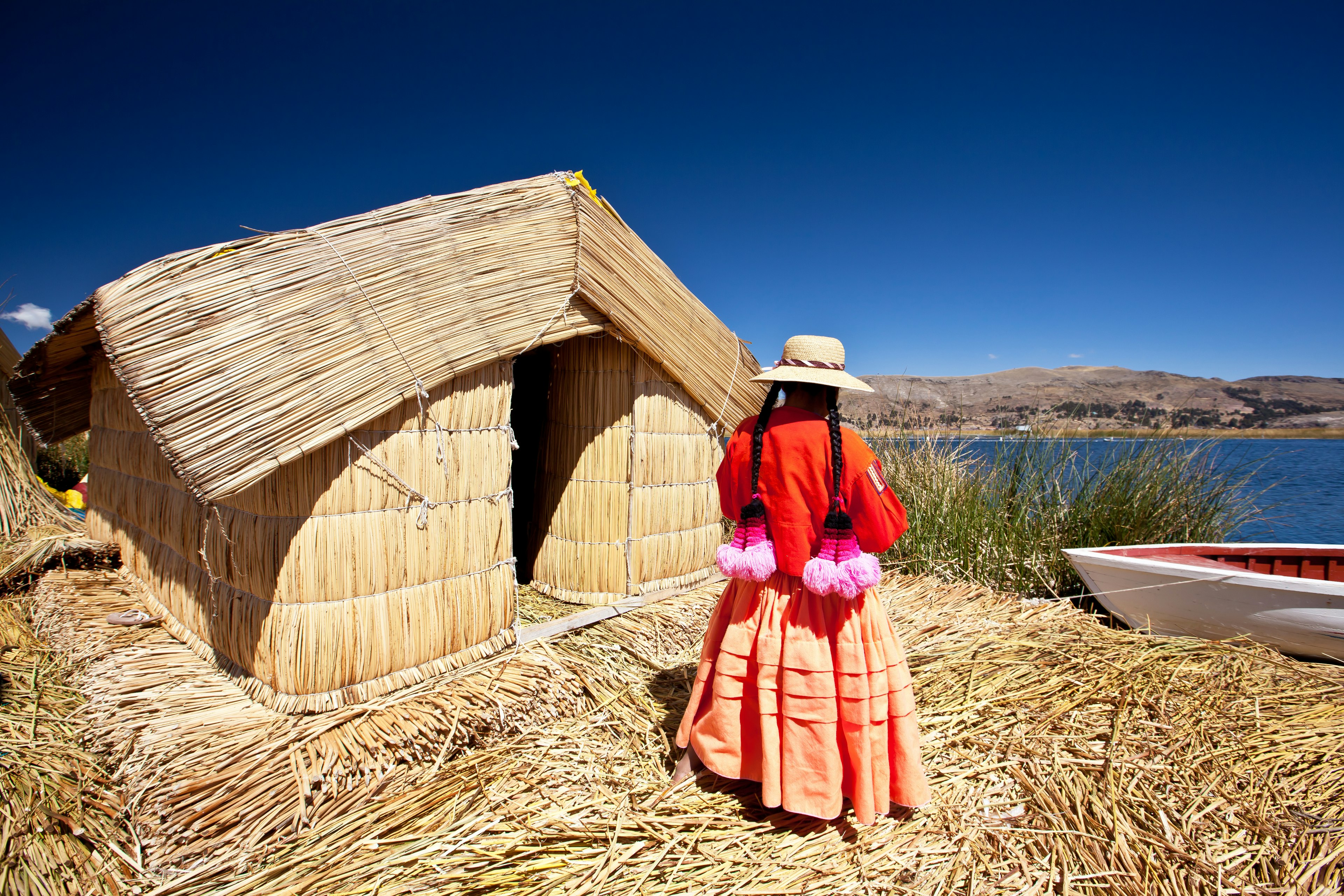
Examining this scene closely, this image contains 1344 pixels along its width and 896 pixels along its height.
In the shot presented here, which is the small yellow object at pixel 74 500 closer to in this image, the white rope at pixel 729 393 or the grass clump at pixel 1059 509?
the white rope at pixel 729 393

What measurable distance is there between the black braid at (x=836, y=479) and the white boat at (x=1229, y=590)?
3.03 m

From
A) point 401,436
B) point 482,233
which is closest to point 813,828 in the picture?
point 401,436

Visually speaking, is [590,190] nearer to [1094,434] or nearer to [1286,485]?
[1094,434]

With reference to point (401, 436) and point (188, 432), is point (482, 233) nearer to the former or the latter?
point (401, 436)

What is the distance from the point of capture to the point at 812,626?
7.03 ft

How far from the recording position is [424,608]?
2936 millimetres

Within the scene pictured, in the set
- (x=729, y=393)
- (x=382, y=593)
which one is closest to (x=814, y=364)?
(x=382, y=593)

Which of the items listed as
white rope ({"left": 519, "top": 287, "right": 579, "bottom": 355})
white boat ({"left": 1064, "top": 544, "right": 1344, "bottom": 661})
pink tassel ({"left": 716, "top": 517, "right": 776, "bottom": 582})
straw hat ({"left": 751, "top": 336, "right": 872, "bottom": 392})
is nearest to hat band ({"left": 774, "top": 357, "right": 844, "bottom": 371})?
straw hat ({"left": 751, "top": 336, "right": 872, "bottom": 392})

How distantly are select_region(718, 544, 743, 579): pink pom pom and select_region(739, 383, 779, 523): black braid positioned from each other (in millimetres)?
109

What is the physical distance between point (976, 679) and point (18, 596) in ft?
18.9

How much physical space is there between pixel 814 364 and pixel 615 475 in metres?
2.08

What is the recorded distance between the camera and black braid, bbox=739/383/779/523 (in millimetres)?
2186

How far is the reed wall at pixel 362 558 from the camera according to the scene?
2.60 metres

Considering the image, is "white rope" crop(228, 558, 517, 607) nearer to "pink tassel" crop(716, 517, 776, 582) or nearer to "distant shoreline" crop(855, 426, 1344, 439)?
"pink tassel" crop(716, 517, 776, 582)
